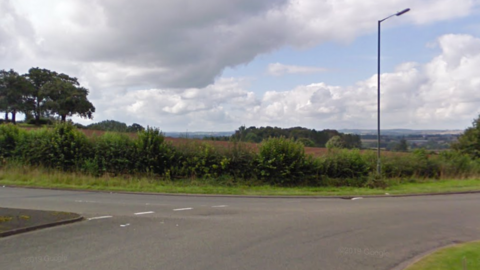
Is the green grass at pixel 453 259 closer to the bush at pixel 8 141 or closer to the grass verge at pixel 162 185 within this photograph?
the grass verge at pixel 162 185

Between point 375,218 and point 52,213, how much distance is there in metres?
9.35

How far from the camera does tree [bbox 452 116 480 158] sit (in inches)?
1528

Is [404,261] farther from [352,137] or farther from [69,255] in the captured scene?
[352,137]

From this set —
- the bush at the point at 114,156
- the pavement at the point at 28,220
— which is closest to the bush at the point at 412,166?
the bush at the point at 114,156

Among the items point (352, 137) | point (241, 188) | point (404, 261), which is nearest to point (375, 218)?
point (404, 261)

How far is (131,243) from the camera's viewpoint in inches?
314

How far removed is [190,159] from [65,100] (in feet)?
167

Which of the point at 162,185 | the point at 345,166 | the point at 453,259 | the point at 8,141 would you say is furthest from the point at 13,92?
the point at 453,259

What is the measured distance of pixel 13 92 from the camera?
64062 mm

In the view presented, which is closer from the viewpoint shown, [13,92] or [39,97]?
[13,92]

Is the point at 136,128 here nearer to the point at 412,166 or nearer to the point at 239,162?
the point at 239,162

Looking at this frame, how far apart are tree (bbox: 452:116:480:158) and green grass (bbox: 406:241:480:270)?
35.6 meters

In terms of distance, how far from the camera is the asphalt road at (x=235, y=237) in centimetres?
683

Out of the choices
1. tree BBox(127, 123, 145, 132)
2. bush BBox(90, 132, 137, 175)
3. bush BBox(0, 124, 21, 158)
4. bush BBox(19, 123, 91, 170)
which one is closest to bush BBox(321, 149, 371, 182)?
tree BBox(127, 123, 145, 132)
